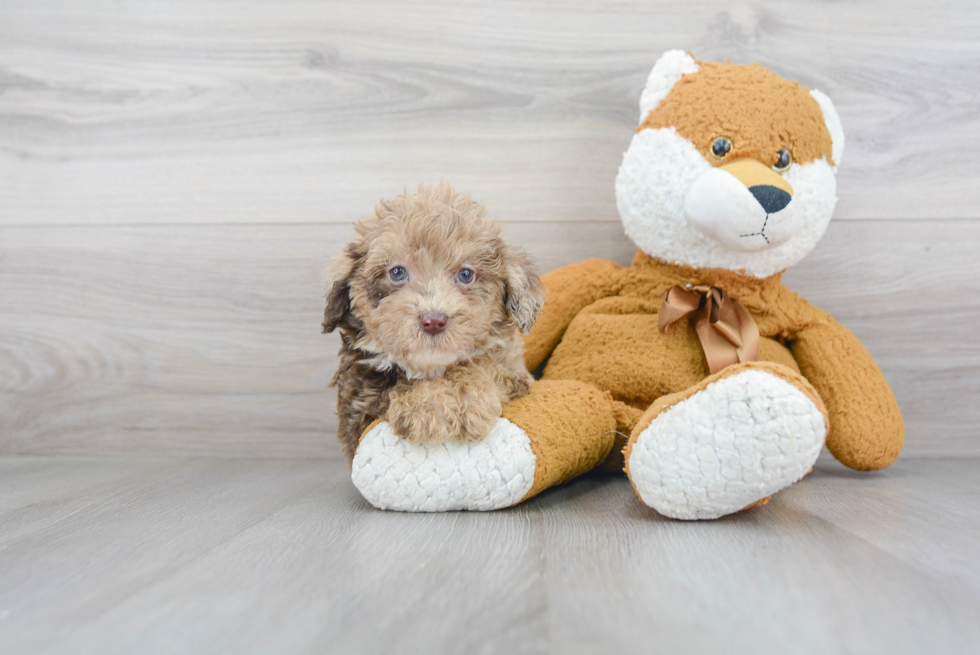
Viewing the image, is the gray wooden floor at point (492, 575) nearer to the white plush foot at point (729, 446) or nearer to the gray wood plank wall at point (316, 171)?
the white plush foot at point (729, 446)

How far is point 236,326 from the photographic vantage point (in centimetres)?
137

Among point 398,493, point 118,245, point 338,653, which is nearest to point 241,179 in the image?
point 118,245

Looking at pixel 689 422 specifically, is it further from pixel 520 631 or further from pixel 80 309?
pixel 80 309

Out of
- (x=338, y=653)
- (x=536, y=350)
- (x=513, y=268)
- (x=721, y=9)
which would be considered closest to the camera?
(x=338, y=653)

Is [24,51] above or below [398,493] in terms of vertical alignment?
above

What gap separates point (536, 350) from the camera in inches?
46.2

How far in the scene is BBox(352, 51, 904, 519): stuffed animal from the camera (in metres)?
0.80

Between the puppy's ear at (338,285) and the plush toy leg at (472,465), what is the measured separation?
Result: 164 millimetres

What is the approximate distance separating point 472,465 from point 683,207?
503 mm

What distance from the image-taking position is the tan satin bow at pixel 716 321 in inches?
39.9

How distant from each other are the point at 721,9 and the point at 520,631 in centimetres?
123

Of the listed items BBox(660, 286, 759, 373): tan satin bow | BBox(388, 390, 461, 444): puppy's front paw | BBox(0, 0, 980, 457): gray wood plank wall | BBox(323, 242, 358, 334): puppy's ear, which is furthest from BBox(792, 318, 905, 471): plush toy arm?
BBox(323, 242, 358, 334): puppy's ear

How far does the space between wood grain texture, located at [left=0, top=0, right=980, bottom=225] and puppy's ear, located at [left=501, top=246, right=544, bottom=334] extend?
41 centimetres

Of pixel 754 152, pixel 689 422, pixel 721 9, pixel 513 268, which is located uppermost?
pixel 721 9
